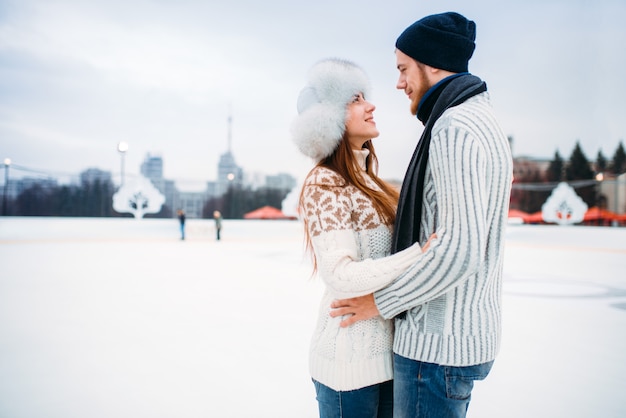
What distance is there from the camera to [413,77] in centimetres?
107

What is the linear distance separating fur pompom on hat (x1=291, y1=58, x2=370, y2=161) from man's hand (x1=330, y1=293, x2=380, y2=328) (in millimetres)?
410

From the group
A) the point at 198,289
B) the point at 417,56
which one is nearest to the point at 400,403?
the point at 417,56

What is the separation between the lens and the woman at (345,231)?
1.05 m

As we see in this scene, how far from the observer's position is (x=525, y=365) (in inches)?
111

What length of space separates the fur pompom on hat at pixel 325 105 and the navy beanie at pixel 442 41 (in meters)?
0.24

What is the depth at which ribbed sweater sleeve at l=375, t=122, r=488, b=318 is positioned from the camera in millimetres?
836

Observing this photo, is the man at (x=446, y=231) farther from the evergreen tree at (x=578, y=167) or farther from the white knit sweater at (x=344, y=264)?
the evergreen tree at (x=578, y=167)

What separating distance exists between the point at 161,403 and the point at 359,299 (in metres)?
1.69

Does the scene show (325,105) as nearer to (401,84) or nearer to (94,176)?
(401,84)

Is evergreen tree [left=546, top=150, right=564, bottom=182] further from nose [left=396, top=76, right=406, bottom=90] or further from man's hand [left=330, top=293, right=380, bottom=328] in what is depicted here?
man's hand [left=330, top=293, right=380, bottom=328]

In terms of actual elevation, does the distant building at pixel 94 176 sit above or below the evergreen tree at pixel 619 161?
below

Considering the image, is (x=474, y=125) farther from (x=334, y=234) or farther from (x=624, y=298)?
(x=624, y=298)

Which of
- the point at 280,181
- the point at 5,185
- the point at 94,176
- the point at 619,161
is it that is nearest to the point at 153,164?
the point at 94,176

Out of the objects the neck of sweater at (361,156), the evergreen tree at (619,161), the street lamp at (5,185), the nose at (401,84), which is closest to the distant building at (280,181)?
the street lamp at (5,185)
